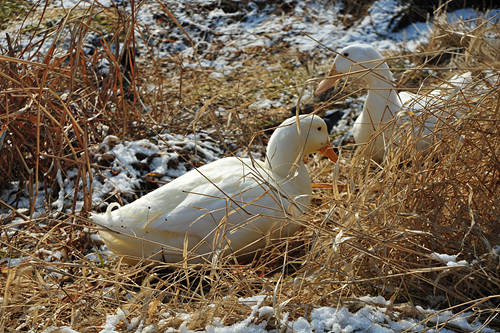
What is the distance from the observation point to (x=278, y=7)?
23.6 ft

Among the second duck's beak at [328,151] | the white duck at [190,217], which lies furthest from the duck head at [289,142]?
the white duck at [190,217]

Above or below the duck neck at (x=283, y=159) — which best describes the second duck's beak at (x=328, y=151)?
below

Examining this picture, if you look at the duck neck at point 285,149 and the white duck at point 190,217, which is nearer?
the white duck at point 190,217

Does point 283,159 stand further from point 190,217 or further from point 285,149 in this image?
point 190,217

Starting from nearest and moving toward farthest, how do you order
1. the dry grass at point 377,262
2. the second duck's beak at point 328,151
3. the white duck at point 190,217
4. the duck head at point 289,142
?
the dry grass at point 377,262
the white duck at point 190,217
the duck head at point 289,142
the second duck's beak at point 328,151

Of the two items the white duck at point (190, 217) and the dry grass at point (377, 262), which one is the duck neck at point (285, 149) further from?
the dry grass at point (377, 262)

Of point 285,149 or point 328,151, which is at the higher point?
point 285,149

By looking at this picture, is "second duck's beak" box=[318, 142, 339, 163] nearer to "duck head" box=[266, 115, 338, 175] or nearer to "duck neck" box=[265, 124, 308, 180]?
"duck head" box=[266, 115, 338, 175]

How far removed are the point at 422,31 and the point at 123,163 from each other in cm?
479

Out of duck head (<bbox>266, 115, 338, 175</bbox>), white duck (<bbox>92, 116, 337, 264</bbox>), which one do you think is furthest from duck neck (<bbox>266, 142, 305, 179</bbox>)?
white duck (<bbox>92, 116, 337, 264</bbox>)

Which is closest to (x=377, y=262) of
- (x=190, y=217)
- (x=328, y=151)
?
(x=190, y=217)

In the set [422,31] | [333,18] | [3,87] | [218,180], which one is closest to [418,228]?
[218,180]

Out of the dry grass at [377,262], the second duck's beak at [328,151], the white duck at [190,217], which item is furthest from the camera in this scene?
the second duck's beak at [328,151]

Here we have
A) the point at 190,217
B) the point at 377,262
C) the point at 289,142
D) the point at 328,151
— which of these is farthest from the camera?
the point at 328,151
